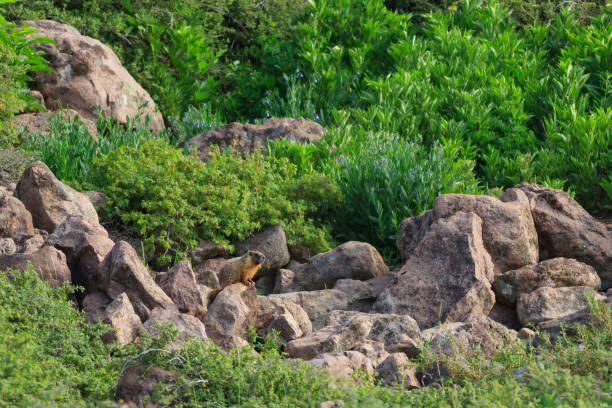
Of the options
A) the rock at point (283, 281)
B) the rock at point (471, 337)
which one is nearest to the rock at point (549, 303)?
the rock at point (471, 337)

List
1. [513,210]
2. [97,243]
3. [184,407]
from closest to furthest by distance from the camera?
[184,407]
[97,243]
[513,210]

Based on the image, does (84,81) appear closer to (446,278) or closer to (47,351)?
(446,278)

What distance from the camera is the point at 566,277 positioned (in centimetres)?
564

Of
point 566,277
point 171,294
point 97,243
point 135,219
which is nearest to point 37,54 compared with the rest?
point 135,219

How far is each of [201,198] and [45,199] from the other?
1.35m

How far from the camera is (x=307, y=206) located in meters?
7.28

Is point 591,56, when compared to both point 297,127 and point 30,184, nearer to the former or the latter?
point 297,127

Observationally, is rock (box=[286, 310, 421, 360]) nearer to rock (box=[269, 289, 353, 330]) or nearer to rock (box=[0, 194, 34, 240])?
rock (box=[269, 289, 353, 330])

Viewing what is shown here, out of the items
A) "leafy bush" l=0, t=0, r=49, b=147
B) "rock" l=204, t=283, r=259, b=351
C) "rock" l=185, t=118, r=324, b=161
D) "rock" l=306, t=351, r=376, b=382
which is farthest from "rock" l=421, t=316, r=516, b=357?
"leafy bush" l=0, t=0, r=49, b=147

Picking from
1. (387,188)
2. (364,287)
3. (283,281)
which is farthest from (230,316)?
(387,188)

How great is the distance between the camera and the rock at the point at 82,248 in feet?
17.2

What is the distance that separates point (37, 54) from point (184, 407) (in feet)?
22.1

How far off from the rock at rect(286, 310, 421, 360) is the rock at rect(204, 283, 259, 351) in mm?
380

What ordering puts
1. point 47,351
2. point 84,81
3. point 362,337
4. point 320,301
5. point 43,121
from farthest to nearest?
1. point 84,81
2. point 43,121
3. point 320,301
4. point 362,337
5. point 47,351
